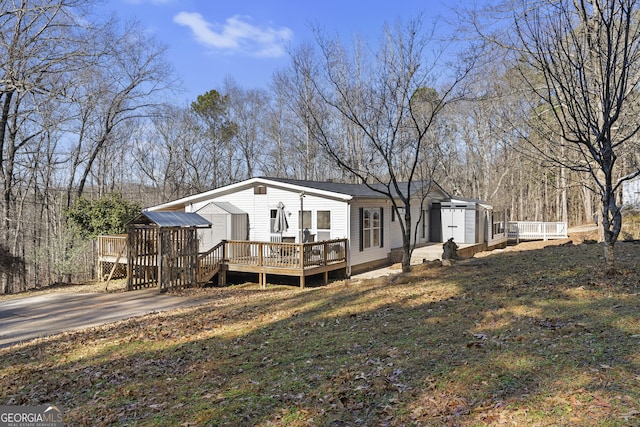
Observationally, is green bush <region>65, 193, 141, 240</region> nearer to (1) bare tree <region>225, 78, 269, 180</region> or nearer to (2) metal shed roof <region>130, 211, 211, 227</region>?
(2) metal shed roof <region>130, 211, 211, 227</region>

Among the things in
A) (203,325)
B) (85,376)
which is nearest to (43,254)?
(203,325)

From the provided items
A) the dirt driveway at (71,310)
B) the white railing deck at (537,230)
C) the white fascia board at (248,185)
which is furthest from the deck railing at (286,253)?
the white railing deck at (537,230)

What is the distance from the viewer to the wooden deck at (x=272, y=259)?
14617 mm

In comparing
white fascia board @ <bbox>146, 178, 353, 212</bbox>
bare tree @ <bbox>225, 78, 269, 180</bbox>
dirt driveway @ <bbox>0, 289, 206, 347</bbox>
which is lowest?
dirt driveway @ <bbox>0, 289, 206, 347</bbox>

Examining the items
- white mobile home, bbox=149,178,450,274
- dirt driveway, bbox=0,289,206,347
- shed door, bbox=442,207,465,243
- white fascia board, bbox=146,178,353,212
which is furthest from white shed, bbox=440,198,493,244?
dirt driveway, bbox=0,289,206,347

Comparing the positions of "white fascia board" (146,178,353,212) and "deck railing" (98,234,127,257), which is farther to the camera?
"deck railing" (98,234,127,257)

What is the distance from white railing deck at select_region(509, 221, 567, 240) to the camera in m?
24.7

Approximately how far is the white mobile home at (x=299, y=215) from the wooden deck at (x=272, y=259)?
1032 mm

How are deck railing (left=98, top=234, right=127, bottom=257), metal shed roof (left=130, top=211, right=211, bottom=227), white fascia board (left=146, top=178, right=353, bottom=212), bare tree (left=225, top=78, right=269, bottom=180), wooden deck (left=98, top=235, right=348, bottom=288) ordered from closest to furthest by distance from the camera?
metal shed roof (left=130, top=211, right=211, bottom=227) → wooden deck (left=98, top=235, right=348, bottom=288) → white fascia board (left=146, top=178, right=353, bottom=212) → deck railing (left=98, top=234, right=127, bottom=257) → bare tree (left=225, top=78, right=269, bottom=180)

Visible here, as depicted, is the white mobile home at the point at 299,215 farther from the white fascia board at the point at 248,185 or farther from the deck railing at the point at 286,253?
the deck railing at the point at 286,253

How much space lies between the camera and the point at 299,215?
1709cm

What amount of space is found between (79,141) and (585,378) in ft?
90.5

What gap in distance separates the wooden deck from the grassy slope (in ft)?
18.7

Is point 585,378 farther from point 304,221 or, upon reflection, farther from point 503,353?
point 304,221
